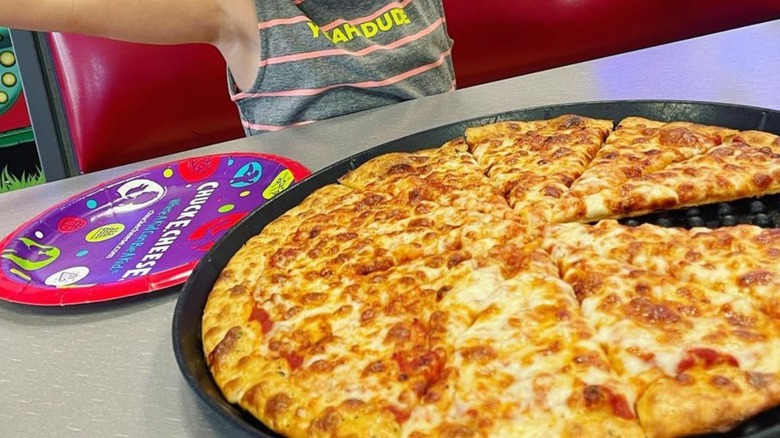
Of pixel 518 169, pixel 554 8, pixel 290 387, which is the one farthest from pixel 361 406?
pixel 554 8

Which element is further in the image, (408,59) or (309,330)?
(408,59)

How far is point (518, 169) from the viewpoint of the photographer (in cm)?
123

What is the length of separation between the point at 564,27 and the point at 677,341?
6.83 ft

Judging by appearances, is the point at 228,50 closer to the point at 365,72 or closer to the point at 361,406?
the point at 365,72

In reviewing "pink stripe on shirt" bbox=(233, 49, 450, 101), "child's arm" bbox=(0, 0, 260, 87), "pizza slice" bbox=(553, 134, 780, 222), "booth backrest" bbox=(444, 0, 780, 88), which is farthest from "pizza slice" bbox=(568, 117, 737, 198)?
"booth backrest" bbox=(444, 0, 780, 88)

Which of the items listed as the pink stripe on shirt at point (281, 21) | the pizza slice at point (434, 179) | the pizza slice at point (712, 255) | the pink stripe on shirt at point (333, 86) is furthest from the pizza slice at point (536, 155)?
the pink stripe on shirt at point (281, 21)

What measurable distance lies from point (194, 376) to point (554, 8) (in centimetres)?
216

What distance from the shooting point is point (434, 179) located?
1248 mm

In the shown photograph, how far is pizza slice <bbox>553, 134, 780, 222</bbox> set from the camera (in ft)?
3.46

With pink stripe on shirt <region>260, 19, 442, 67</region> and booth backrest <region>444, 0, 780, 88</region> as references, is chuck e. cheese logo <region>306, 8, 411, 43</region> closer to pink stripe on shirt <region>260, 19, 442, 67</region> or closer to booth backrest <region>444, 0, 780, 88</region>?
pink stripe on shirt <region>260, 19, 442, 67</region>

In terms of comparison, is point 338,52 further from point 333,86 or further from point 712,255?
point 712,255

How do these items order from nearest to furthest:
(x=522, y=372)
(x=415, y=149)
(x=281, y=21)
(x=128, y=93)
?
(x=522, y=372) → (x=415, y=149) → (x=281, y=21) → (x=128, y=93)

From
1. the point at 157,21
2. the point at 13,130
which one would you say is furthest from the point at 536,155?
the point at 13,130

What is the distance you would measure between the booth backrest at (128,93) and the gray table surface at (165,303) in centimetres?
66
